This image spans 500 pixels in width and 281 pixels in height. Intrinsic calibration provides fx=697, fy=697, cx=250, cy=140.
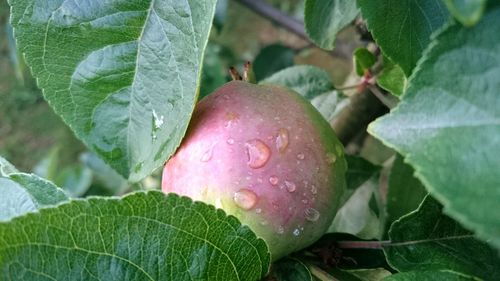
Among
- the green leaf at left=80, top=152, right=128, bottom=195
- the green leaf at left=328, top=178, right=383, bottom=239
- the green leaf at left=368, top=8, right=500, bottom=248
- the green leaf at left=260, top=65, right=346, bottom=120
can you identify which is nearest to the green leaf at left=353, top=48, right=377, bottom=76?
the green leaf at left=260, top=65, right=346, bottom=120

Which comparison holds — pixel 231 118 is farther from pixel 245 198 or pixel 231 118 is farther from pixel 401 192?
pixel 401 192

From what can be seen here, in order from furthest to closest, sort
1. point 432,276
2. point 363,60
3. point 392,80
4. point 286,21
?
point 286,21, point 363,60, point 392,80, point 432,276

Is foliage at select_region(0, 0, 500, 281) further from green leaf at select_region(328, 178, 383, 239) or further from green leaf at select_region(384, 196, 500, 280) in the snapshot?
green leaf at select_region(328, 178, 383, 239)

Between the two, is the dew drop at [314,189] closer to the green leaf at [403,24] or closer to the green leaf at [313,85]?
the green leaf at [403,24]

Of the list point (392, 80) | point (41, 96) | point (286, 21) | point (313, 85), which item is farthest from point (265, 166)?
point (41, 96)

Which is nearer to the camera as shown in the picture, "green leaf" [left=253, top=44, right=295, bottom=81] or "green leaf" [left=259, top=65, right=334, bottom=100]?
"green leaf" [left=259, top=65, right=334, bottom=100]

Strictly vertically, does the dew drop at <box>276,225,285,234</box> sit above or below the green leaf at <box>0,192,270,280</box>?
below

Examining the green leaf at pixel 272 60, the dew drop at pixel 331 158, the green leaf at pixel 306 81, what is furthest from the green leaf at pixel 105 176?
the dew drop at pixel 331 158
